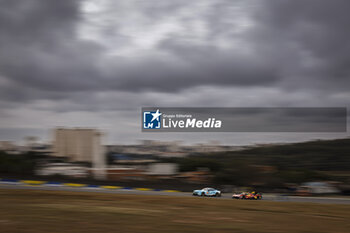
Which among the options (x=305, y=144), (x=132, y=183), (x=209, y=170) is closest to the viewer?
(x=132, y=183)

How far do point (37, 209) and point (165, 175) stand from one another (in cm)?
3160

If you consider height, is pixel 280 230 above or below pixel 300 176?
above

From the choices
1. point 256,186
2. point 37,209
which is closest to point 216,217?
point 37,209

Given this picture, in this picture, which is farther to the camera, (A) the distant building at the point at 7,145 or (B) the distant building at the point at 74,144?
(A) the distant building at the point at 7,145

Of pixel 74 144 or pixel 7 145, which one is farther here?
pixel 7 145

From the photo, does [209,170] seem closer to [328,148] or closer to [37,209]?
[328,148]

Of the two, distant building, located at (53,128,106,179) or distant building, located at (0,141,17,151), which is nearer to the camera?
distant building, located at (53,128,106,179)

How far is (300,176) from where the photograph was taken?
1478 inches

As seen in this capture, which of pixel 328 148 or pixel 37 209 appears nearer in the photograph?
pixel 37 209

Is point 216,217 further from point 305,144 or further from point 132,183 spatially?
point 305,144

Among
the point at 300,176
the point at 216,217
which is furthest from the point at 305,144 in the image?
the point at 216,217

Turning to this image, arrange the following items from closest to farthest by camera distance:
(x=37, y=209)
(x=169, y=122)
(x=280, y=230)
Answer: (x=280, y=230), (x=37, y=209), (x=169, y=122)

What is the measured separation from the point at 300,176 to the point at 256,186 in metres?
8.20

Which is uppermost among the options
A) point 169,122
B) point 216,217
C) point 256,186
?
point 169,122
